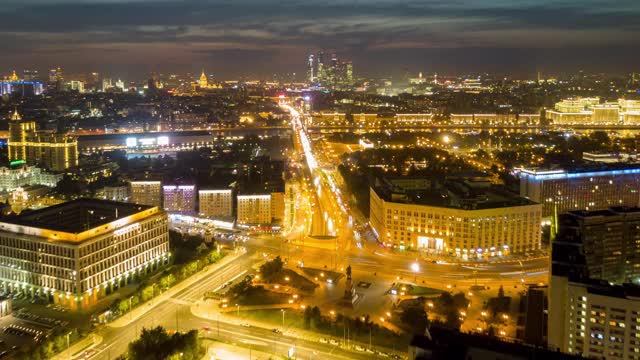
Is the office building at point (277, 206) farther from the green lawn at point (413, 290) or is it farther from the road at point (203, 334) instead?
the green lawn at point (413, 290)

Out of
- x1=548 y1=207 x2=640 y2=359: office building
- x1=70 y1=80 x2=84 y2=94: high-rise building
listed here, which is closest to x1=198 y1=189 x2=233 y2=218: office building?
x1=548 y1=207 x2=640 y2=359: office building

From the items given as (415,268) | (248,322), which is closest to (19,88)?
(415,268)

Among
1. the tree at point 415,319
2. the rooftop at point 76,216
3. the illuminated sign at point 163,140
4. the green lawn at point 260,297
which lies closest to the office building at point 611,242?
the tree at point 415,319

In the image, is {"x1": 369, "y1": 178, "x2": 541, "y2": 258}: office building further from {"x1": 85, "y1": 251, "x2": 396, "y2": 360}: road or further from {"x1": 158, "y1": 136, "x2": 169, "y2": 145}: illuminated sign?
{"x1": 158, "y1": 136, "x2": 169, "y2": 145}: illuminated sign

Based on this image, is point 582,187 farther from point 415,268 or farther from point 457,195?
point 415,268

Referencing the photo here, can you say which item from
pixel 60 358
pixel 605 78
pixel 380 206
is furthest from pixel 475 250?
pixel 605 78
